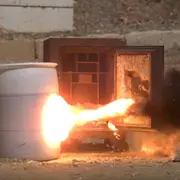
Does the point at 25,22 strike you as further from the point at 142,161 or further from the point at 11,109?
the point at 142,161

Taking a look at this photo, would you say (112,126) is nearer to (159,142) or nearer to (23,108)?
(159,142)

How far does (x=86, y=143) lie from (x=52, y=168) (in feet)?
6.51

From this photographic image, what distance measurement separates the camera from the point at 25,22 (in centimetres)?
862

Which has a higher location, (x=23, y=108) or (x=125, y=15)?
(x=125, y=15)

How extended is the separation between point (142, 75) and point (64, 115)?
1.57m

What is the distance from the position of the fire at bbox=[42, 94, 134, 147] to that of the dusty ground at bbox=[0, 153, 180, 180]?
0.37 meters

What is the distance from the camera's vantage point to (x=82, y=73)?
8523 mm

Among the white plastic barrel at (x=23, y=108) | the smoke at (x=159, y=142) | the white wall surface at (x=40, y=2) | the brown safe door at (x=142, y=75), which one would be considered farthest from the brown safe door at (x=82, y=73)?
the white plastic barrel at (x=23, y=108)

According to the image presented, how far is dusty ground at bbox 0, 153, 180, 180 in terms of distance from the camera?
5.91 meters

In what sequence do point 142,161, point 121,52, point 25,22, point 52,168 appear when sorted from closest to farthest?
1. point 52,168
2. point 142,161
3. point 121,52
4. point 25,22

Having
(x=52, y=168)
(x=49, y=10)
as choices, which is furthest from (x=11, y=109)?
(x=49, y=10)

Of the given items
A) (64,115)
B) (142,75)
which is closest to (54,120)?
(64,115)

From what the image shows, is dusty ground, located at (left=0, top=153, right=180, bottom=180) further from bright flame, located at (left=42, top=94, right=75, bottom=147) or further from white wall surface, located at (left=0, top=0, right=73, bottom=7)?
white wall surface, located at (left=0, top=0, right=73, bottom=7)

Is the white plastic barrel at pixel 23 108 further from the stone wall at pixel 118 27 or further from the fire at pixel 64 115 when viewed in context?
the stone wall at pixel 118 27
